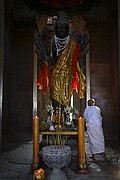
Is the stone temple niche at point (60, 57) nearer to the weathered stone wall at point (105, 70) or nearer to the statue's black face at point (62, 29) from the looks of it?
the statue's black face at point (62, 29)

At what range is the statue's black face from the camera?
6.82 metres

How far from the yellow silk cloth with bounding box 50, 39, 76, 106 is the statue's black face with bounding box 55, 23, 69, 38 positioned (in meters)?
0.42

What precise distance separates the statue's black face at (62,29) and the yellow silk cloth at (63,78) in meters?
0.42

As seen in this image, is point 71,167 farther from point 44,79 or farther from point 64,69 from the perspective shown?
point 64,69

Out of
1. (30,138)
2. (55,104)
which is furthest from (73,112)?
(30,138)


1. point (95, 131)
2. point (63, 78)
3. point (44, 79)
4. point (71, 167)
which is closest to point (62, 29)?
point (63, 78)

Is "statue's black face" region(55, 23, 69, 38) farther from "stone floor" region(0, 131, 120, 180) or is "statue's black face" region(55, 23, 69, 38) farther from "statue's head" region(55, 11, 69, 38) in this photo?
"stone floor" region(0, 131, 120, 180)

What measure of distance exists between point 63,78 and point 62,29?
1.48m

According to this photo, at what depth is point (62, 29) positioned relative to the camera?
22.6ft

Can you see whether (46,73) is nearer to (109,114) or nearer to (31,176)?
(31,176)

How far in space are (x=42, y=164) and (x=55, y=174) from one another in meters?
1.31

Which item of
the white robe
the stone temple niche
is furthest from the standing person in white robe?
the stone temple niche

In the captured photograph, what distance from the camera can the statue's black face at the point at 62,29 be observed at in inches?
269

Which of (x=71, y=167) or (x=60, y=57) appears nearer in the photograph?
(x=71, y=167)
